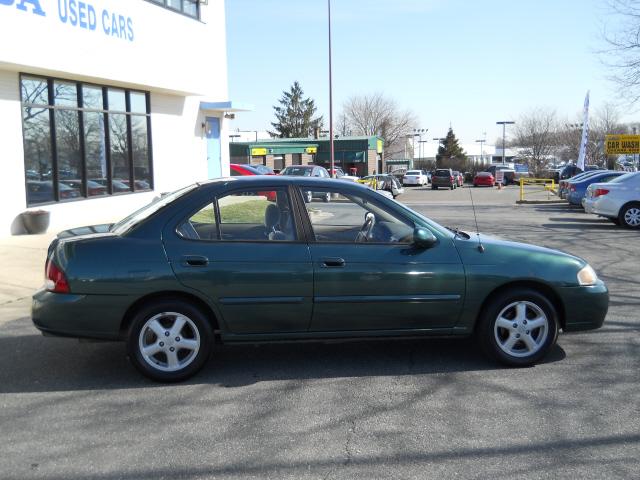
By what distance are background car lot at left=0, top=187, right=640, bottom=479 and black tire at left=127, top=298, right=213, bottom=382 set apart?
13 centimetres

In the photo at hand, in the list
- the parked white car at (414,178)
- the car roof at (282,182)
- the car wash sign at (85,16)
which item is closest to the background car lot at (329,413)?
the car roof at (282,182)

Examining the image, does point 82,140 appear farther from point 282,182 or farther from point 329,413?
point 329,413

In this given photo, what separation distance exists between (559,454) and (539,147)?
76.6 meters

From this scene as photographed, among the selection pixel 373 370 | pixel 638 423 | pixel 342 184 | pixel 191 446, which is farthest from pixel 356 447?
pixel 342 184

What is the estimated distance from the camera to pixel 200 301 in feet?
16.8

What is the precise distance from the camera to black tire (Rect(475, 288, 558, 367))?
5.36 m

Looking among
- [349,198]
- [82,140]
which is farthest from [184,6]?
[349,198]

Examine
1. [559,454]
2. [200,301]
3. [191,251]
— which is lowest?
[559,454]

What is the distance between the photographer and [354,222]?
17.9 ft

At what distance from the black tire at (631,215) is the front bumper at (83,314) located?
569 inches

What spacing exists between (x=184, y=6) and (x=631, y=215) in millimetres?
13593

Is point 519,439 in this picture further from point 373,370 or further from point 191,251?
point 191,251

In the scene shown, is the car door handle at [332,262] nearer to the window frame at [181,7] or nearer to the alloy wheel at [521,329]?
the alloy wheel at [521,329]

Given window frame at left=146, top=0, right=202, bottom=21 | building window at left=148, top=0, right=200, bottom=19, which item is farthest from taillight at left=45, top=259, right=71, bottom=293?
building window at left=148, top=0, right=200, bottom=19
